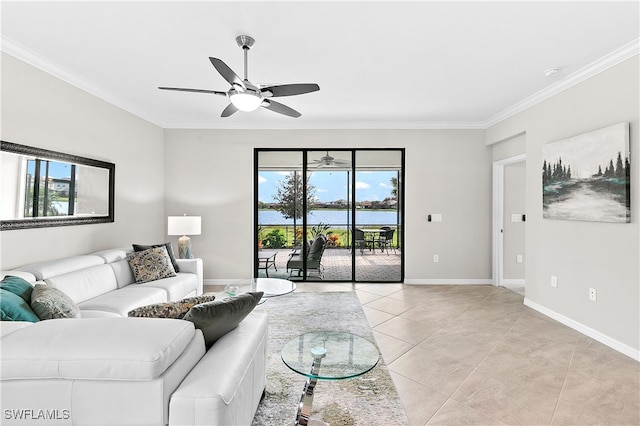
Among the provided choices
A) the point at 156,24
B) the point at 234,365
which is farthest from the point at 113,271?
the point at 234,365

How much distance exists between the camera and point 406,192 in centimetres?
552

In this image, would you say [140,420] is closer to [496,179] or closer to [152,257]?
[152,257]

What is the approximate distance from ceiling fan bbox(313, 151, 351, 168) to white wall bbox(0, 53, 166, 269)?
255cm

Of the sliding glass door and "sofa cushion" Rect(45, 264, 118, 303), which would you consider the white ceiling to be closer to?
the sliding glass door

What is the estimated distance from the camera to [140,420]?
1.20 m

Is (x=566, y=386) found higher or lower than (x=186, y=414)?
lower

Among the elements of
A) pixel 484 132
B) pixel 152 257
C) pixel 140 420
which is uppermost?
pixel 484 132

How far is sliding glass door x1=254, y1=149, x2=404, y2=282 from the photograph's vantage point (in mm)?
5637

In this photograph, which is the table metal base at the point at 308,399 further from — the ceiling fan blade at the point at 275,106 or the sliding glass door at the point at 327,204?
the sliding glass door at the point at 327,204

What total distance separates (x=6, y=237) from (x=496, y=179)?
19.9 ft

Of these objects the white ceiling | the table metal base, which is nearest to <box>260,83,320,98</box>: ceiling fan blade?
the white ceiling

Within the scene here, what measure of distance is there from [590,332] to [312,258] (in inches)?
143

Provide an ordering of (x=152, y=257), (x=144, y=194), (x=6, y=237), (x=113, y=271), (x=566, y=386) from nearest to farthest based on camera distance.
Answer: (x=566, y=386) < (x=6, y=237) < (x=113, y=271) < (x=152, y=257) < (x=144, y=194)

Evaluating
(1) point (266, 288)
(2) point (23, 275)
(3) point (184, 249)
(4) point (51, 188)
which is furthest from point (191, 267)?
(2) point (23, 275)
